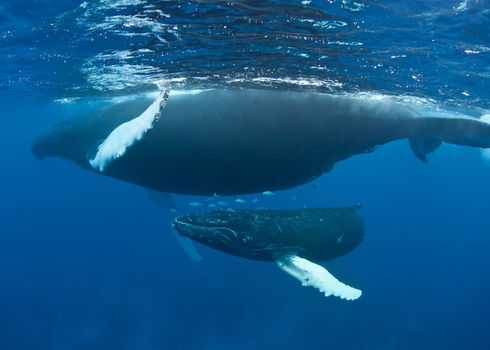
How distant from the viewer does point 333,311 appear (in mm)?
25125

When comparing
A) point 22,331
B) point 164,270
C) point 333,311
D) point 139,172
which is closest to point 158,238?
point 164,270

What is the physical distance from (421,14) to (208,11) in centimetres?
463

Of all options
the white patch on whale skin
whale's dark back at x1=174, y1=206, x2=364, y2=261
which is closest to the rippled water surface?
the white patch on whale skin

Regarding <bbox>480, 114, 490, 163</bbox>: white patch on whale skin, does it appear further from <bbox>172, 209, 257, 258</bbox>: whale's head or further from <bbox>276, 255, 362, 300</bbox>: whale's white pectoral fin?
<bbox>172, 209, 257, 258</bbox>: whale's head

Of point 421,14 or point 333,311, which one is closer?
point 421,14


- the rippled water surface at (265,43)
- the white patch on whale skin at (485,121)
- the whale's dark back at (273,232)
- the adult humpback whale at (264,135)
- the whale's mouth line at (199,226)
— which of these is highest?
the rippled water surface at (265,43)

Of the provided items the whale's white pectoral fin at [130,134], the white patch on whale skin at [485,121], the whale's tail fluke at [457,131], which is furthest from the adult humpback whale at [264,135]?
the white patch on whale skin at [485,121]

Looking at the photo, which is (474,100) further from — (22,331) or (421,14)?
(22,331)

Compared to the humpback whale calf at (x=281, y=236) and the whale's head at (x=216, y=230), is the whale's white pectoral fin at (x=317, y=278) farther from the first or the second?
the whale's head at (x=216, y=230)

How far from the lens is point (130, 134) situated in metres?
4.95

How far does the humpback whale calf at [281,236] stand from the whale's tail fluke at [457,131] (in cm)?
289

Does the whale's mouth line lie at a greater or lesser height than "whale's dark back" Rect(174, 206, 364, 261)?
greater

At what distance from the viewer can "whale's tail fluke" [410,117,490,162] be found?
6.19m

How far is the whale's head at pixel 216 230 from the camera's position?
517 cm
